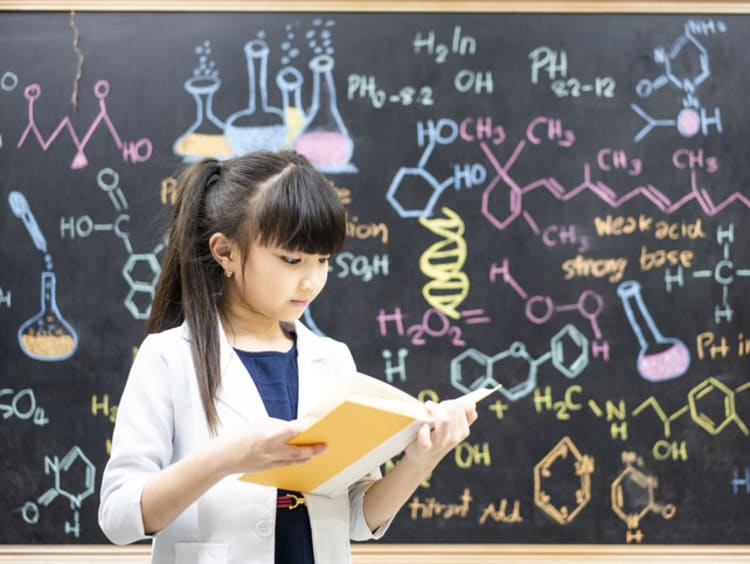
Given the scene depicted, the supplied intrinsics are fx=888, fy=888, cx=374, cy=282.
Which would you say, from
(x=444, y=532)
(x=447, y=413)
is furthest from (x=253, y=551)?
(x=444, y=532)

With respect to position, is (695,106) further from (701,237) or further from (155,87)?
(155,87)

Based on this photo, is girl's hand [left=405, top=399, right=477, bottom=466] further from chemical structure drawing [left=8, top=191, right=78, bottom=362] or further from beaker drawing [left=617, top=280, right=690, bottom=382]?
chemical structure drawing [left=8, top=191, right=78, bottom=362]

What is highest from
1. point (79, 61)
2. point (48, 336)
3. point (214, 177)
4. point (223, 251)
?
point (79, 61)

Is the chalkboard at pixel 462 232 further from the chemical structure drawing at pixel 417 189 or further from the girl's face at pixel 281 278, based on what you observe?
the girl's face at pixel 281 278

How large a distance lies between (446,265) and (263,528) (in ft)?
5.15

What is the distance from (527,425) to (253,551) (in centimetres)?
158

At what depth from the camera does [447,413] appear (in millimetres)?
1103

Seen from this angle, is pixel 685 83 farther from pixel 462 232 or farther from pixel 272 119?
pixel 272 119

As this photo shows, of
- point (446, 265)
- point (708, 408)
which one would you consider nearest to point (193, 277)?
point (446, 265)

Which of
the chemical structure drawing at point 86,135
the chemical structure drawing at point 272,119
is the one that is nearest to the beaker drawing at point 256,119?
the chemical structure drawing at point 272,119

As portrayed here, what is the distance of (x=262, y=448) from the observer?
0.98m

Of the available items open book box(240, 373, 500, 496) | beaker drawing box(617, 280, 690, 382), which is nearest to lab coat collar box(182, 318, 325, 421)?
open book box(240, 373, 500, 496)

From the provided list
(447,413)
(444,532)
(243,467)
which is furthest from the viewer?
(444,532)

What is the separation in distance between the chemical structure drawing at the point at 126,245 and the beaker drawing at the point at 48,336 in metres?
0.19
